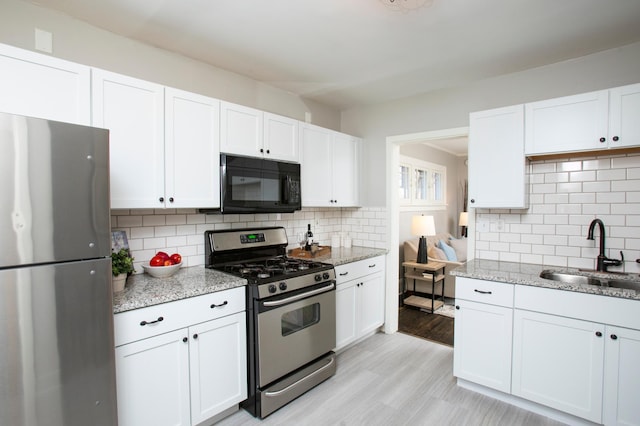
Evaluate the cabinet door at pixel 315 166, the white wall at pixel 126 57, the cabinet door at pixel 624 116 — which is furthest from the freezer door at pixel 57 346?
the cabinet door at pixel 624 116

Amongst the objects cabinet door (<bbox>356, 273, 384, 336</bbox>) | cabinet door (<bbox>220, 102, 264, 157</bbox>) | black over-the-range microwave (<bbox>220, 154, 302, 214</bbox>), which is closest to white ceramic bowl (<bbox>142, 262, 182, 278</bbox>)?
black over-the-range microwave (<bbox>220, 154, 302, 214</bbox>)

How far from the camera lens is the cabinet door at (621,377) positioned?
1896 millimetres

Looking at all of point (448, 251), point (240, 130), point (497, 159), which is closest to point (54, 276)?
point (240, 130)

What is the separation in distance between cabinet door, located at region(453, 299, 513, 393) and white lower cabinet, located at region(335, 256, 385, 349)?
97 centimetres

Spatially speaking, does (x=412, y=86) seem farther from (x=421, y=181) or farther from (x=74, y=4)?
(x=421, y=181)

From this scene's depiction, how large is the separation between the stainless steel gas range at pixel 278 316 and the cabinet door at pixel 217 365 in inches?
2.7

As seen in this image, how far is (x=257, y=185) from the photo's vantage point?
2607mm

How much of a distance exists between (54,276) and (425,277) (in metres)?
4.01

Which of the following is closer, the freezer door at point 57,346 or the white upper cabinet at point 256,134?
the freezer door at point 57,346

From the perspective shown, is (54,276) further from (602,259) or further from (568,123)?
(602,259)

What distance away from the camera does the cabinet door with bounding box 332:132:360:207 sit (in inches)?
137

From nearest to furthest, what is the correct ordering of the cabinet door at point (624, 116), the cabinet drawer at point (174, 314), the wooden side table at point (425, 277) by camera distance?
the cabinet drawer at point (174, 314)
the cabinet door at point (624, 116)
the wooden side table at point (425, 277)

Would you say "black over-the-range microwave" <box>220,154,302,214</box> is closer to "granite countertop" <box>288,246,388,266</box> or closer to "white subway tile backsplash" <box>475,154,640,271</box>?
"granite countertop" <box>288,246,388,266</box>

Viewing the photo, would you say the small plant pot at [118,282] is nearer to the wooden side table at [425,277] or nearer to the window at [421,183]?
the wooden side table at [425,277]
